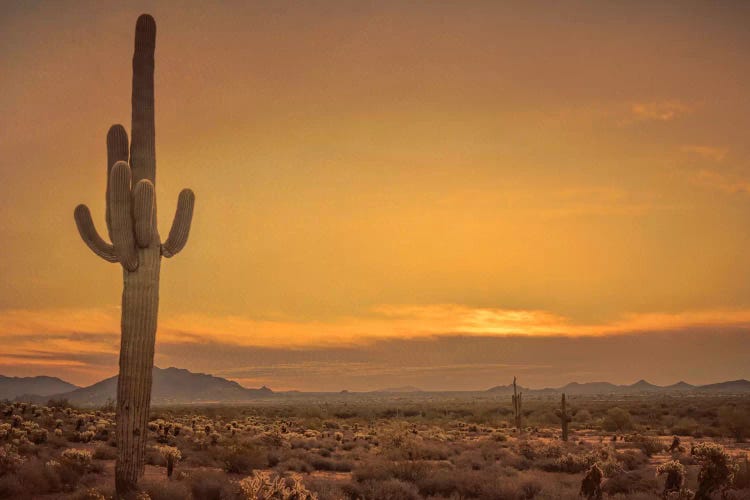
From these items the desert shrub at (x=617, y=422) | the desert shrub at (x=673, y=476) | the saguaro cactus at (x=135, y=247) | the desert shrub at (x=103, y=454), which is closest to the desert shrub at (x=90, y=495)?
the saguaro cactus at (x=135, y=247)

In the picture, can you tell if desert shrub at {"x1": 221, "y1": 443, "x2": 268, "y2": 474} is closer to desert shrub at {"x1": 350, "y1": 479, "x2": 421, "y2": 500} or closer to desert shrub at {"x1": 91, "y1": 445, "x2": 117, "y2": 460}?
desert shrub at {"x1": 91, "y1": 445, "x2": 117, "y2": 460}

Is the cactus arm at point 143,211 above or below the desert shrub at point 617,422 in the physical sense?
above

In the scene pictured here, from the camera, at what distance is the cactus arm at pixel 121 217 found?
586 inches

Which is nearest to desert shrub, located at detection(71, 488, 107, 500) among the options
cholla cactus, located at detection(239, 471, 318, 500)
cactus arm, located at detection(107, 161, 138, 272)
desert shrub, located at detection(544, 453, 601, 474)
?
cholla cactus, located at detection(239, 471, 318, 500)

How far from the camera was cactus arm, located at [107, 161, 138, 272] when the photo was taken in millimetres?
14891

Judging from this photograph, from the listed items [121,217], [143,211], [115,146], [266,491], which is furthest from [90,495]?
[115,146]

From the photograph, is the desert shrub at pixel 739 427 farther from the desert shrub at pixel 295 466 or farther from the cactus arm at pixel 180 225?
the cactus arm at pixel 180 225

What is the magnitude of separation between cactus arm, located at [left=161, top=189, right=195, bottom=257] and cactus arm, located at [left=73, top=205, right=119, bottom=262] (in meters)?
1.20

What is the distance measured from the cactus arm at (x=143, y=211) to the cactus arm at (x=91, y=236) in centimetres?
81

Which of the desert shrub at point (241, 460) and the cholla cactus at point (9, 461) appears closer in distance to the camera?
the cholla cactus at point (9, 461)

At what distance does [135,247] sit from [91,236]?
1.35 meters

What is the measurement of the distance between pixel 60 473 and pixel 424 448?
1420 cm

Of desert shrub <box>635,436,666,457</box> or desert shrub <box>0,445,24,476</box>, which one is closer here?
desert shrub <box>0,445,24,476</box>

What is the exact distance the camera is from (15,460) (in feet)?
60.1
